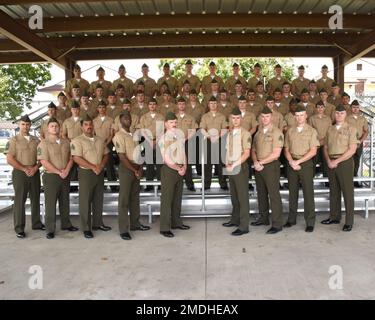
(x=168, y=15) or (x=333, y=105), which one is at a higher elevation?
(x=168, y=15)

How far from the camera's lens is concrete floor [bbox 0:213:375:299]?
3441 mm

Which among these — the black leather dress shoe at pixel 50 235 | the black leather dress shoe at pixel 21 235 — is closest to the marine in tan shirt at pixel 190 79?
the black leather dress shoe at pixel 50 235

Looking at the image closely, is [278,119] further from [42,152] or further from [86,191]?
[42,152]

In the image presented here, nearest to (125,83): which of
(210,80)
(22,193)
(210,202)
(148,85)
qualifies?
(148,85)

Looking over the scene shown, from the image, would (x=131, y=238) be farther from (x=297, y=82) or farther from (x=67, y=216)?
(x=297, y=82)

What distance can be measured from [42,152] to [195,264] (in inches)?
99.1

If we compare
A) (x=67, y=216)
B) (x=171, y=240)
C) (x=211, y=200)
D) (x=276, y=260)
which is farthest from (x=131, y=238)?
(x=276, y=260)

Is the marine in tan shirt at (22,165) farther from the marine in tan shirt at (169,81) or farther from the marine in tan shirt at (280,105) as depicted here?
the marine in tan shirt at (280,105)

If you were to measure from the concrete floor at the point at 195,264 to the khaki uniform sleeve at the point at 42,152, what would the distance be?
1.04 metres

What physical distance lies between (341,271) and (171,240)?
2032mm

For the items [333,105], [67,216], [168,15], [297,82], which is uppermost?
[168,15]

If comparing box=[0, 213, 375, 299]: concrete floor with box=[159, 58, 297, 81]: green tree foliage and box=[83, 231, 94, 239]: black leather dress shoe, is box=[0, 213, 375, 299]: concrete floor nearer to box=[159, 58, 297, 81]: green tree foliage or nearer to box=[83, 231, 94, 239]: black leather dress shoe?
box=[83, 231, 94, 239]: black leather dress shoe

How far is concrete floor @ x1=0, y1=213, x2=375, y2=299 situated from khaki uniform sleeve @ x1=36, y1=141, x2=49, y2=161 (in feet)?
3.42

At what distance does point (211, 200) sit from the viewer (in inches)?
239
